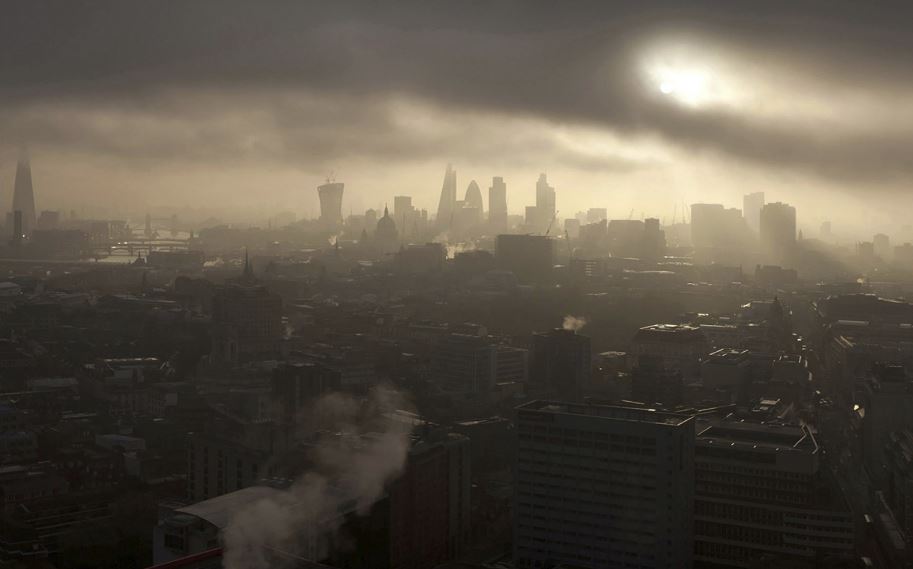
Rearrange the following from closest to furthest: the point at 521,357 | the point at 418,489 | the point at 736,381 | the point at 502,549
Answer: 1. the point at 418,489
2. the point at 502,549
3. the point at 736,381
4. the point at 521,357

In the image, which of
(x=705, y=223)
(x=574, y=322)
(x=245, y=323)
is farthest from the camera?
(x=705, y=223)

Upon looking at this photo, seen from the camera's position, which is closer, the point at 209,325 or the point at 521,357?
the point at 521,357

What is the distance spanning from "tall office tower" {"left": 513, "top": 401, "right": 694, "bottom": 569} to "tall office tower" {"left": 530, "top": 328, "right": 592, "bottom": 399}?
7698mm

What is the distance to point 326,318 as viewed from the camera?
2352 cm

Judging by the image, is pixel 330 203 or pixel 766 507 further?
pixel 330 203

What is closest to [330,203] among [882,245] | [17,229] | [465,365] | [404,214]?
[404,214]

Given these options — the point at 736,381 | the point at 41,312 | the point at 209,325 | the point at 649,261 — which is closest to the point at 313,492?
the point at 736,381

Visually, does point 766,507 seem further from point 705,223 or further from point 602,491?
point 705,223

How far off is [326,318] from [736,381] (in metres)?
9.60

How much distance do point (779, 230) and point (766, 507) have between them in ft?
142

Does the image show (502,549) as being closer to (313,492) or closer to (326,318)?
(313,492)

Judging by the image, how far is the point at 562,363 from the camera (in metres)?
17.2

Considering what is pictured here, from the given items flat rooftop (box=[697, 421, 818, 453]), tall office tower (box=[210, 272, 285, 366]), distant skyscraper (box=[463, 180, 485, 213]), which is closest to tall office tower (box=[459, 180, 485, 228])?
distant skyscraper (box=[463, 180, 485, 213])

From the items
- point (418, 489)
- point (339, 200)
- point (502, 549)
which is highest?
point (339, 200)
